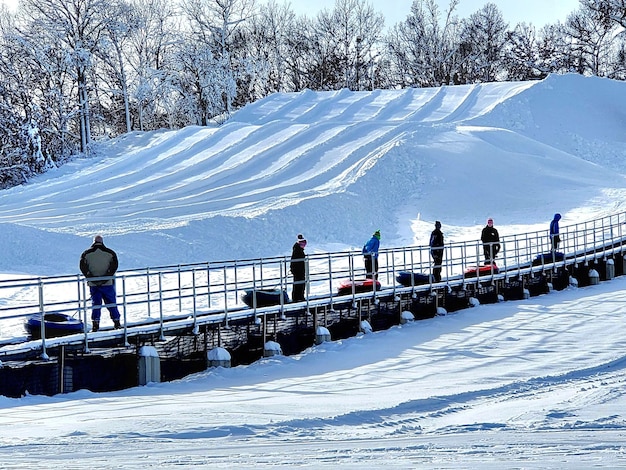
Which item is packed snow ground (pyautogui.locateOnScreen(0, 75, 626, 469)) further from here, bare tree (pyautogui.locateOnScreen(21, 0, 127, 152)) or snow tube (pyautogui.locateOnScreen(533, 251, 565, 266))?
bare tree (pyautogui.locateOnScreen(21, 0, 127, 152))

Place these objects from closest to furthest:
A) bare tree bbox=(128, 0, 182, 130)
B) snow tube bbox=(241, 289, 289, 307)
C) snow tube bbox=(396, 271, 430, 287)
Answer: snow tube bbox=(241, 289, 289, 307), snow tube bbox=(396, 271, 430, 287), bare tree bbox=(128, 0, 182, 130)

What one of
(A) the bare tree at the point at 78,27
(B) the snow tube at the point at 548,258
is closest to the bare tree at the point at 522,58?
(A) the bare tree at the point at 78,27

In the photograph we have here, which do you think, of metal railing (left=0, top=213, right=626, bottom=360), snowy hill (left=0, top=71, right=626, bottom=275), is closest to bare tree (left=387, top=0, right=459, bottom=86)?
snowy hill (left=0, top=71, right=626, bottom=275)

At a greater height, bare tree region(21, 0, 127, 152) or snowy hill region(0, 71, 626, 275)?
bare tree region(21, 0, 127, 152)

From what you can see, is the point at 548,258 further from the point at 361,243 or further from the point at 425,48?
the point at 425,48

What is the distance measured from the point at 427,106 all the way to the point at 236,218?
81.7ft

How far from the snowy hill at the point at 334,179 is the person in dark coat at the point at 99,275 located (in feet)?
35.7

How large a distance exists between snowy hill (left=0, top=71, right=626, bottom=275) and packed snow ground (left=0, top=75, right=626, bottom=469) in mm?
114

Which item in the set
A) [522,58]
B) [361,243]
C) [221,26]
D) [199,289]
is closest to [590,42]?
[522,58]

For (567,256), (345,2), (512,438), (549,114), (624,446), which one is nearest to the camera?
(624,446)

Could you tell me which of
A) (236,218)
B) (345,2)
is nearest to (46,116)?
(236,218)

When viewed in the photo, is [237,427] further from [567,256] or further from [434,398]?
[567,256]

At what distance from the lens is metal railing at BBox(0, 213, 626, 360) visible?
14570 mm

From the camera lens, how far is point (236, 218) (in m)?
31.7
